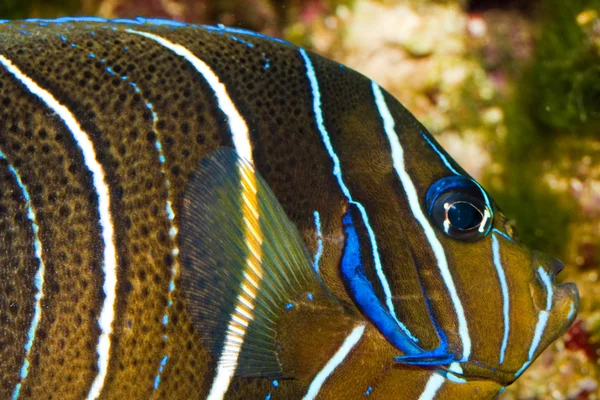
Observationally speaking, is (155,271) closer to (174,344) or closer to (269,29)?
(174,344)

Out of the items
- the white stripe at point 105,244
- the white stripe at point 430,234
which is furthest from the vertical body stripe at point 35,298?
the white stripe at point 430,234

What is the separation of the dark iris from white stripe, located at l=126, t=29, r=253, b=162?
22.5 inches


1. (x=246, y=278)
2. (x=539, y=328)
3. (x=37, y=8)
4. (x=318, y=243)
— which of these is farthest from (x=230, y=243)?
(x=37, y=8)

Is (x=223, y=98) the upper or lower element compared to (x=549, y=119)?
upper

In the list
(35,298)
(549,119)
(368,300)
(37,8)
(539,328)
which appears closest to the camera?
(35,298)

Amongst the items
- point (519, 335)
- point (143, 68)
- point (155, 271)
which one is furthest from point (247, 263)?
point (519, 335)

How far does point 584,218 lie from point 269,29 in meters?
2.68

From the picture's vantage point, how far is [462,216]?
1.48 meters

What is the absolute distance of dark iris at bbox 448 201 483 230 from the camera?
1.48 metres

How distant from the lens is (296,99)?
156cm

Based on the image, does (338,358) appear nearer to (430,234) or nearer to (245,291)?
(245,291)

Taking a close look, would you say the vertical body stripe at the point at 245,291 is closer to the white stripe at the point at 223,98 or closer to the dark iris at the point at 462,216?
the white stripe at the point at 223,98

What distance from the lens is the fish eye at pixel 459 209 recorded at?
4.87 ft

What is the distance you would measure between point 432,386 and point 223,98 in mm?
978
